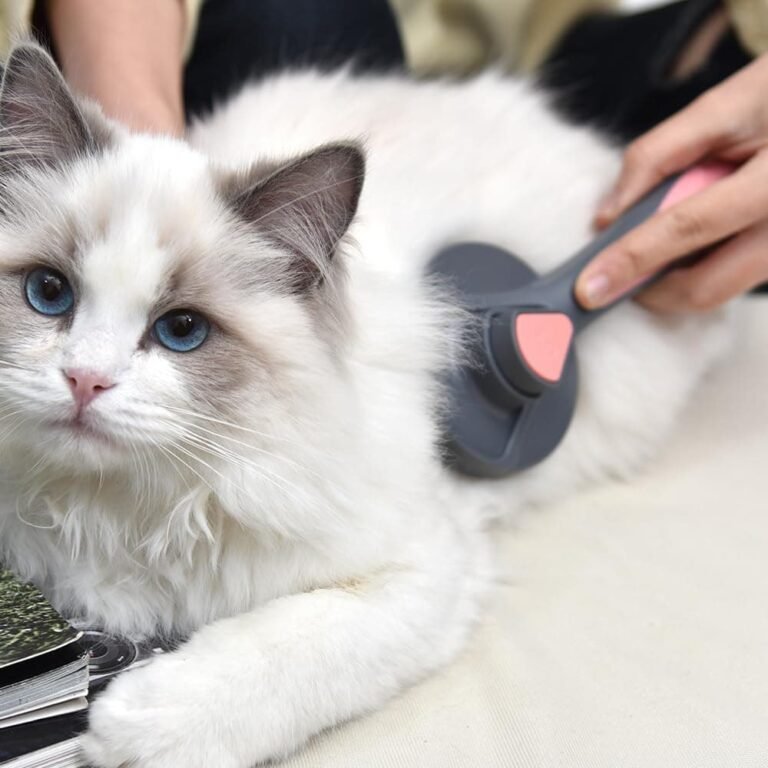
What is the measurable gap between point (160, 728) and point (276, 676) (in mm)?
151

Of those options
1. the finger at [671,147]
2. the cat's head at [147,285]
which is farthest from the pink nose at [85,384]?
the finger at [671,147]

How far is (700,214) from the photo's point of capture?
1620mm

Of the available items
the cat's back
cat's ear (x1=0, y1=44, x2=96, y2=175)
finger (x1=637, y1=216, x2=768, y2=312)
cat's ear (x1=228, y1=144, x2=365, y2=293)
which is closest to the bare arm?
the cat's back

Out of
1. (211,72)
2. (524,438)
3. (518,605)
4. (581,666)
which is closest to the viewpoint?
(581,666)

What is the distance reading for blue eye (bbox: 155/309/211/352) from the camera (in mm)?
1075

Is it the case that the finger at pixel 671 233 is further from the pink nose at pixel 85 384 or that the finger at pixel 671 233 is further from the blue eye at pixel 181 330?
the pink nose at pixel 85 384

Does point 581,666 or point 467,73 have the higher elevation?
point 467,73

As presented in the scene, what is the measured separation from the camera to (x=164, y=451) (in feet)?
3.52

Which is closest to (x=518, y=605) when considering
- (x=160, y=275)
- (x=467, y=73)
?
(x=160, y=275)

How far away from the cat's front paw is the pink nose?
1.22 feet

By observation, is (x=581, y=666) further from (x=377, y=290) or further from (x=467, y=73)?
(x=467, y=73)

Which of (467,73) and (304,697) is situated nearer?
(304,697)

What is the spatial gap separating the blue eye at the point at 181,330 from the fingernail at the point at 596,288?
778 millimetres

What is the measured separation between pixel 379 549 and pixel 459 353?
369 millimetres
